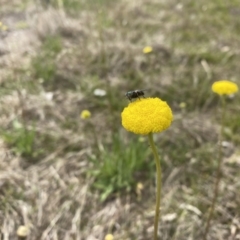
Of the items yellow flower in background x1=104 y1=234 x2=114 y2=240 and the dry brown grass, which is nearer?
yellow flower in background x1=104 y1=234 x2=114 y2=240

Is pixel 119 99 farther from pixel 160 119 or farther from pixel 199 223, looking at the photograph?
pixel 160 119

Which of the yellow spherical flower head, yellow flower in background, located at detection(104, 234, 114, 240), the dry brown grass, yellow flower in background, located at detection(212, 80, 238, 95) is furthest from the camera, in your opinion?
the dry brown grass

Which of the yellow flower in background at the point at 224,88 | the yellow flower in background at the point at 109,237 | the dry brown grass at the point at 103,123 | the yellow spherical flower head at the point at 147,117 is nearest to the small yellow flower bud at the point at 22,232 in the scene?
the dry brown grass at the point at 103,123

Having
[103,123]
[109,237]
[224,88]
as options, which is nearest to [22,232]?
[109,237]

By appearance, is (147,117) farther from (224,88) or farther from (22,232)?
(22,232)

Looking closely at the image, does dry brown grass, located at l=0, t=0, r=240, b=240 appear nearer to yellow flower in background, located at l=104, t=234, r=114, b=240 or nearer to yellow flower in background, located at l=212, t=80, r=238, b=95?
yellow flower in background, located at l=104, t=234, r=114, b=240

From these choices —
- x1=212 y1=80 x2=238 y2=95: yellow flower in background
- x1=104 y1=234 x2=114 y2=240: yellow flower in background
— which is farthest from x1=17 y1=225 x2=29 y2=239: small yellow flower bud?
x1=212 y1=80 x2=238 y2=95: yellow flower in background

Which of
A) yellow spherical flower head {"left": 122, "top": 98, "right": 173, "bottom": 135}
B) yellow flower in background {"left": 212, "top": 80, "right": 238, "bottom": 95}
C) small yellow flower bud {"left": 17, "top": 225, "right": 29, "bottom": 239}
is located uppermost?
yellow spherical flower head {"left": 122, "top": 98, "right": 173, "bottom": 135}

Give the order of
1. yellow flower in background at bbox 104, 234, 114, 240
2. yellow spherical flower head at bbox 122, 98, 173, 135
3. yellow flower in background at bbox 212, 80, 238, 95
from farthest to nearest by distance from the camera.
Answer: yellow flower in background at bbox 104, 234, 114, 240 → yellow flower in background at bbox 212, 80, 238, 95 → yellow spherical flower head at bbox 122, 98, 173, 135

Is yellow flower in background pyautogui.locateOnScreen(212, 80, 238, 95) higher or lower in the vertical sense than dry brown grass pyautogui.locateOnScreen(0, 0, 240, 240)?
higher

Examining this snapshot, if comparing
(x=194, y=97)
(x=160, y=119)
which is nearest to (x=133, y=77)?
(x=194, y=97)
